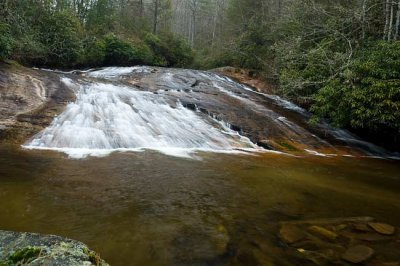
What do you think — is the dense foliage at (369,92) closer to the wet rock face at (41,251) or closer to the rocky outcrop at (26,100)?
the rocky outcrop at (26,100)

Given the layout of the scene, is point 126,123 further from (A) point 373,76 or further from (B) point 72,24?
(B) point 72,24

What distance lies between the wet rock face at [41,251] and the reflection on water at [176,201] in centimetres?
106

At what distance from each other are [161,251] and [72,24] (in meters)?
18.9

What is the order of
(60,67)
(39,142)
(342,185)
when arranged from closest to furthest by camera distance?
(342,185) → (39,142) → (60,67)

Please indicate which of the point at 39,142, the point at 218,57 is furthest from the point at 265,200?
the point at 218,57

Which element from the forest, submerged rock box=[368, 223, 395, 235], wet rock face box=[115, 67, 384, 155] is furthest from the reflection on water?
the forest

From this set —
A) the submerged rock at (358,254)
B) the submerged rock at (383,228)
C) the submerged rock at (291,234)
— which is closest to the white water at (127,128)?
the submerged rock at (291,234)

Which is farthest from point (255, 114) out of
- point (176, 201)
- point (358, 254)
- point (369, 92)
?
point (358, 254)

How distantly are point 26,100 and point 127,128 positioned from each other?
2929mm

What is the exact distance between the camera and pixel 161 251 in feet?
11.9

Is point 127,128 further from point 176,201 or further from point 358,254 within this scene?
point 358,254

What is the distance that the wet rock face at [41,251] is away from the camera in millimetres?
2092

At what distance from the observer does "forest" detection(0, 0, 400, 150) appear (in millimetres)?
11203

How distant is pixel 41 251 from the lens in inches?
86.3
